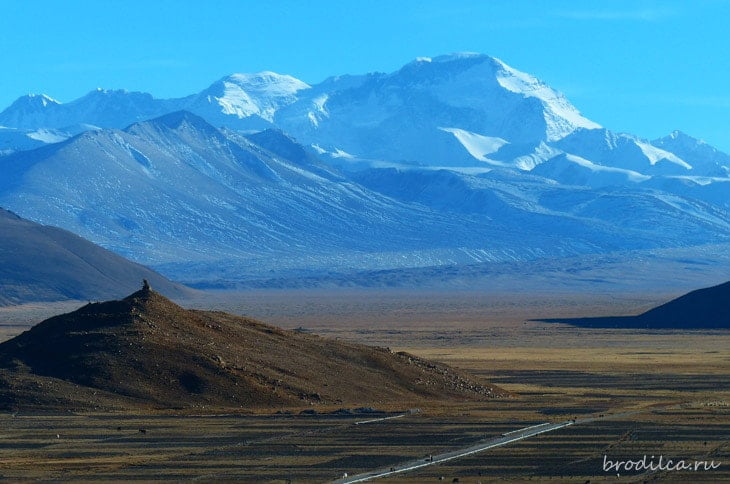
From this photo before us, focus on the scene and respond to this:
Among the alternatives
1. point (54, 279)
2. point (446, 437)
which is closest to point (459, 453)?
point (446, 437)

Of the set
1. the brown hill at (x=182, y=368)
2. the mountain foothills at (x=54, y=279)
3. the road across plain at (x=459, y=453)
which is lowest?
the road across plain at (x=459, y=453)

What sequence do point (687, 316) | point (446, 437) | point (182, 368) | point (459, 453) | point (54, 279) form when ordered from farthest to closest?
point (54, 279)
point (687, 316)
point (182, 368)
point (446, 437)
point (459, 453)

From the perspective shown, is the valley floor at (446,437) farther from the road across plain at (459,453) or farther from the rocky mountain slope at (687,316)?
the rocky mountain slope at (687,316)

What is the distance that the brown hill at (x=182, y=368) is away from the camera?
165 ft

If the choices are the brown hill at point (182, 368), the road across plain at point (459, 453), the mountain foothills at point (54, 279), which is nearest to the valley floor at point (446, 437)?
the road across plain at point (459, 453)

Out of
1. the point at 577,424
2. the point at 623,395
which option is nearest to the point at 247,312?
the point at 623,395

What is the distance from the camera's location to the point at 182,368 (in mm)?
51406

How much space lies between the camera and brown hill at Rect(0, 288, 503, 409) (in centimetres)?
5034

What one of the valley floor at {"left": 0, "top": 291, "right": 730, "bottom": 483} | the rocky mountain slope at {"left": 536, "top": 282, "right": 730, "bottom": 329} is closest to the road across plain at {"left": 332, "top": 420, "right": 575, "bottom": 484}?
the valley floor at {"left": 0, "top": 291, "right": 730, "bottom": 483}

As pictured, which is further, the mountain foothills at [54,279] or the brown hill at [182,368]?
the mountain foothills at [54,279]

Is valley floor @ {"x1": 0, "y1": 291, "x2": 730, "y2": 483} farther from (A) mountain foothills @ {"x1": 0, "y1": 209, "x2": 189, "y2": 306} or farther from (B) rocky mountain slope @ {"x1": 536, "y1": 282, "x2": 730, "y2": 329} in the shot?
(A) mountain foothills @ {"x1": 0, "y1": 209, "x2": 189, "y2": 306}

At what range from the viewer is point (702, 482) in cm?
3228

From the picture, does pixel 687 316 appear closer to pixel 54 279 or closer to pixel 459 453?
pixel 54 279

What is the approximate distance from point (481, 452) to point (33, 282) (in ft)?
514
